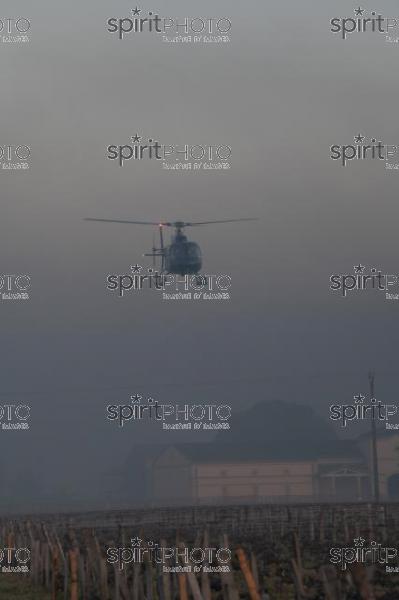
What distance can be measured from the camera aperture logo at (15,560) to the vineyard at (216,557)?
229 millimetres

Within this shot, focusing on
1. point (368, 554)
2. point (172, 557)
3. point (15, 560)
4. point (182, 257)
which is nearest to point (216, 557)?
point (172, 557)

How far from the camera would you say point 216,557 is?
33062mm


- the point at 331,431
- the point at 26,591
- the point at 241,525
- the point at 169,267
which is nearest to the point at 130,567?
the point at 26,591

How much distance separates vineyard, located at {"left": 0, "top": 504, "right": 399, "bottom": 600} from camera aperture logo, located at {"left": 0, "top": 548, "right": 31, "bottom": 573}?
0.23m

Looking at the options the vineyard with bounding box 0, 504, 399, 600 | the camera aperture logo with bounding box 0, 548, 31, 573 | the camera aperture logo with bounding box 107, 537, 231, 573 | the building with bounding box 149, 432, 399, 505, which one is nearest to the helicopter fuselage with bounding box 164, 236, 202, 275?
the vineyard with bounding box 0, 504, 399, 600

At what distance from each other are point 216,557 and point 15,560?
29.1 feet

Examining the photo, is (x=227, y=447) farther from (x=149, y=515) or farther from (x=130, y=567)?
(x=130, y=567)

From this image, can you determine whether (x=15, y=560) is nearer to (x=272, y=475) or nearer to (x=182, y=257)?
(x=182, y=257)

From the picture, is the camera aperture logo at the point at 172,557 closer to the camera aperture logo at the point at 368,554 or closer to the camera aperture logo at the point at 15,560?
the camera aperture logo at the point at 368,554

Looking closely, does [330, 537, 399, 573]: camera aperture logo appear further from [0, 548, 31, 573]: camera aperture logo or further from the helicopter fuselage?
the helicopter fuselage

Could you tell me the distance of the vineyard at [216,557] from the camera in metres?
24.2

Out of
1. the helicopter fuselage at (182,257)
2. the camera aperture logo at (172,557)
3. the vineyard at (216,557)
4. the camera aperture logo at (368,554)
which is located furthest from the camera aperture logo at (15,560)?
the helicopter fuselage at (182,257)

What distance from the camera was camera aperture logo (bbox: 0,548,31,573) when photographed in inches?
1494

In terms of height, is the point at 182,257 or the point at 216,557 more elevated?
the point at 182,257
